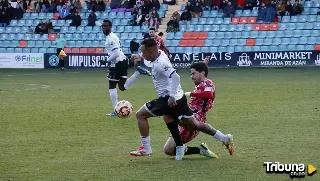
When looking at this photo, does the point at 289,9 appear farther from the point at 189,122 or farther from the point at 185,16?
the point at 189,122

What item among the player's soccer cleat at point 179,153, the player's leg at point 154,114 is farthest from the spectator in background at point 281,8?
the player's soccer cleat at point 179,153

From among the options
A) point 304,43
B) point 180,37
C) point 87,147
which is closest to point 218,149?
point 87,147

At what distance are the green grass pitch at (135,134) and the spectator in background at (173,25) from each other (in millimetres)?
13363

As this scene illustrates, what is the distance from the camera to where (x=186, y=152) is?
36.4 ft

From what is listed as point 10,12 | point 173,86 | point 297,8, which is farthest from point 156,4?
point 173,86

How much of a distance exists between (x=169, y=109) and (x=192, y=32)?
28.7 metres

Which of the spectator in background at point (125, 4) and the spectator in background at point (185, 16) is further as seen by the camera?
the spectator in background at point (125, 4)

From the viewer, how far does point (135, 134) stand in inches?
547

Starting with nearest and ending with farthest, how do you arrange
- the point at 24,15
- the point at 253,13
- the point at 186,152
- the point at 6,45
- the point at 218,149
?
the point at 186,152, the point at 218,149, the point at 253,13, the point at 6,45, the point at 24,15

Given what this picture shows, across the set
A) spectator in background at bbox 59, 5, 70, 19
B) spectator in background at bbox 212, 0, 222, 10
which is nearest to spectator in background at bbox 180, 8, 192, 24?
spectator in background at bbox 212, 0, 222, 10

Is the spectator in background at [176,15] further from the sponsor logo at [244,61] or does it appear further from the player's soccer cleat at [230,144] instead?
the player's soccer cleat at [230,144]

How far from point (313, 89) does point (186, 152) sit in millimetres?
12377

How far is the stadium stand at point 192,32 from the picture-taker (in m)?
36.8

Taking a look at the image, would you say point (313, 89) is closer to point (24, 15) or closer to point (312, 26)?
point (312, 26)
